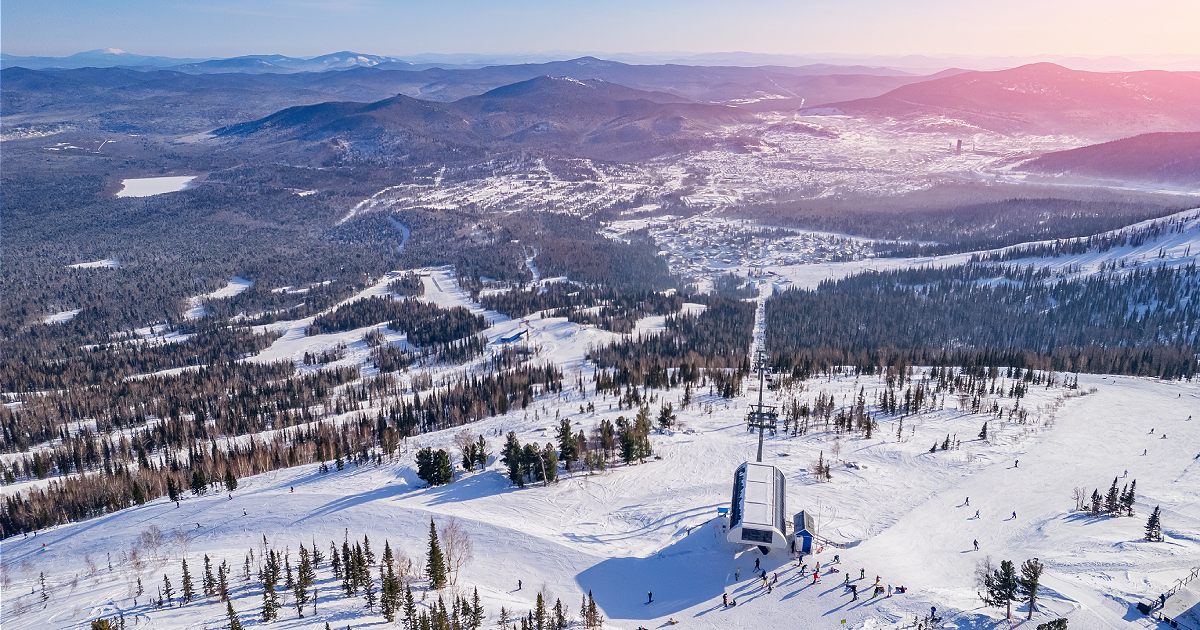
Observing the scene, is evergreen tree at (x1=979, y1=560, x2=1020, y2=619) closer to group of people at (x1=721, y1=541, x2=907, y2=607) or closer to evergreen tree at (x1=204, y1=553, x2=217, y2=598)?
group of people at (x1=721, y1=541, x2=907, y2=607)

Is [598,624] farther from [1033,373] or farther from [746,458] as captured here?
[1033,373]

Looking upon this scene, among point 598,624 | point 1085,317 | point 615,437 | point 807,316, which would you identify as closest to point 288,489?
point 615,437

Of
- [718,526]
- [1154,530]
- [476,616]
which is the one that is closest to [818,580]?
[718,526]

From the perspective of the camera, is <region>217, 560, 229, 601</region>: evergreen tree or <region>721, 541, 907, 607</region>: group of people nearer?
<region>721, 541, 907, 607</region>: group of people

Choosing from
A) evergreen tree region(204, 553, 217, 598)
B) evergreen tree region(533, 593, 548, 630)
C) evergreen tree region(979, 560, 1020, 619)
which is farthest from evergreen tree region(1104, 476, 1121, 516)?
evergreen tree region(204, 553, 217, 598)

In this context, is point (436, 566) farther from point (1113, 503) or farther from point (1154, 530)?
point (1113, 503)

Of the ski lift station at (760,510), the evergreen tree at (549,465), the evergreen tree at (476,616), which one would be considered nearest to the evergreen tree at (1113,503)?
the ski lift station at (760,510)

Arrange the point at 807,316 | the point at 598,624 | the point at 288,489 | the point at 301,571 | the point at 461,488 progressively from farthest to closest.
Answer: the point at 807,316, the point at 288,489, the point at 461,488, the point at 301,571, the point at 598,624
